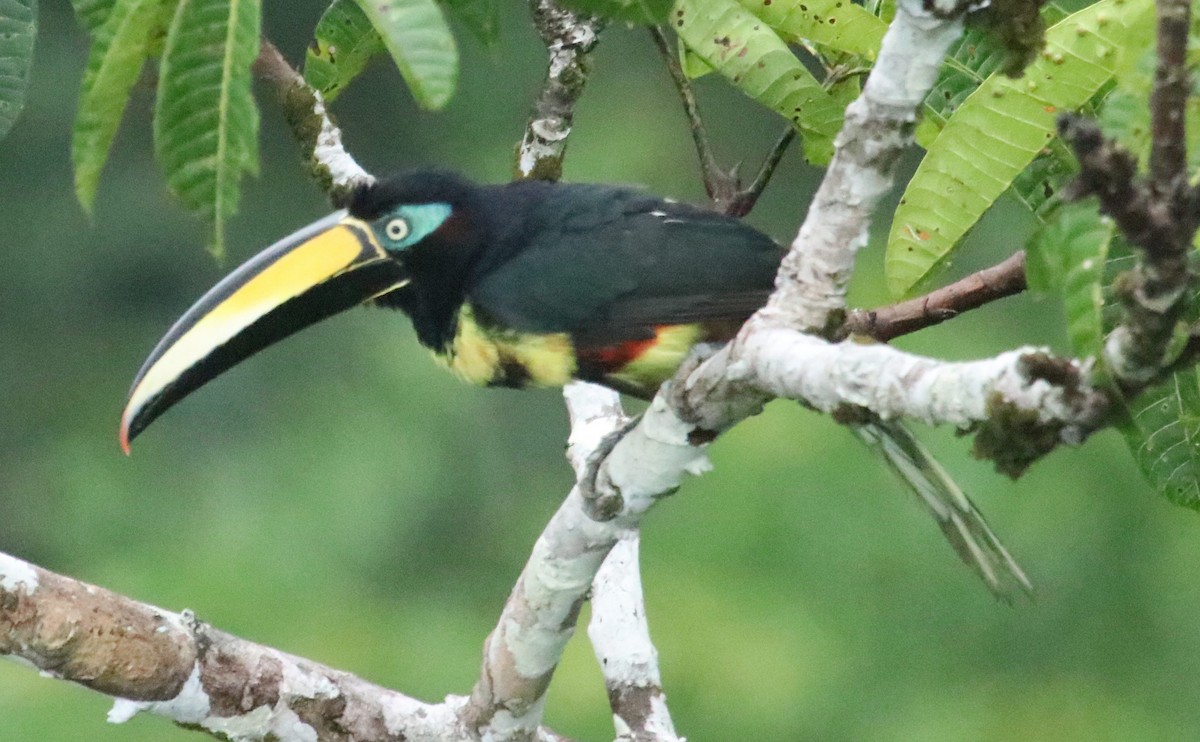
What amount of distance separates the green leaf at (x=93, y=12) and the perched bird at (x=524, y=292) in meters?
0.88

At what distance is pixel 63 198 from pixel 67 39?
647mm

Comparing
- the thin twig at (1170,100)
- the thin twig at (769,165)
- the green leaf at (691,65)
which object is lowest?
the thin twig at (769,165)

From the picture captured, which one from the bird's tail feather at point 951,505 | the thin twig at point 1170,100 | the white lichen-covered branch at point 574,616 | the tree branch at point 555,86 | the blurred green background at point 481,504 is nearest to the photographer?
the thin twig at point 1170,100

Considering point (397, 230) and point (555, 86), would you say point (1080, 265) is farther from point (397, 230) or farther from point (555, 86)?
point (555, 86)

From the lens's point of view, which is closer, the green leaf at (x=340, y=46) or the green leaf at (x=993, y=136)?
the green leaf at (x=993, y=136)

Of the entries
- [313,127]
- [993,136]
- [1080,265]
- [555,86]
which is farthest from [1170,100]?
[313,127]

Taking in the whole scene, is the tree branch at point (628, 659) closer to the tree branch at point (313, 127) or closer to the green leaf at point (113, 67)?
the tree branch at point (313, 127)

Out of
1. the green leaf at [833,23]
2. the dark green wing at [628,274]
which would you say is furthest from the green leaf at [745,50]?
the dark green wing at [628,274]

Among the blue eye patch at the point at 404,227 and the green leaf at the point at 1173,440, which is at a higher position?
the green leaf at the point at 1173,440

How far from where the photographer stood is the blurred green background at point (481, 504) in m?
5.36

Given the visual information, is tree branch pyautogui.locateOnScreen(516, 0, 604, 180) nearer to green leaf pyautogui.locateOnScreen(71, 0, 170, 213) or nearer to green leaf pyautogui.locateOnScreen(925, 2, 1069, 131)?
green leaf pyautogui.locateOnScreen(925, 2, 1069, 131)

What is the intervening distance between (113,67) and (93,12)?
0.08 m

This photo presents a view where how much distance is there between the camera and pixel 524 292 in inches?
89.4

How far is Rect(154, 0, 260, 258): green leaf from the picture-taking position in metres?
1.21
